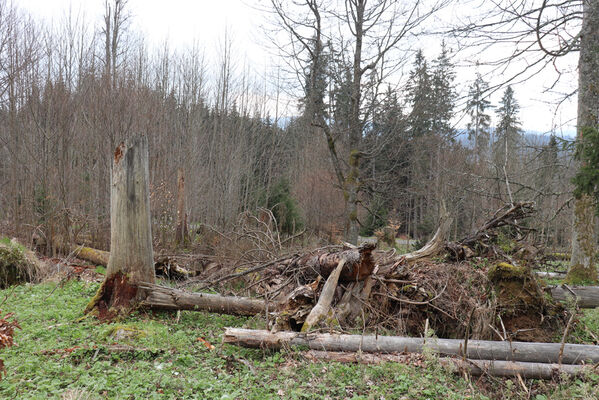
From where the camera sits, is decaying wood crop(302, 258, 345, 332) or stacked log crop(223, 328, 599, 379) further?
decaying wood crop(302, 258, 345, 332)

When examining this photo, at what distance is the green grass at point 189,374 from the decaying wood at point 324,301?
2.07 ft

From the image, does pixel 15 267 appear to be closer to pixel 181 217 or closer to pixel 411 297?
pixel 181 217

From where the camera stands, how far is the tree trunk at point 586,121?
8656 millimetres

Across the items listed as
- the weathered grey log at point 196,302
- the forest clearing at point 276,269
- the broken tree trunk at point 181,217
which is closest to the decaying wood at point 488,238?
the forest clearing at point 276,269

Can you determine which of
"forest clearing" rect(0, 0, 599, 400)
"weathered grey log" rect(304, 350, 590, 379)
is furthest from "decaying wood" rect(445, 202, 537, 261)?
"weathered grey log" rect(304, 350, 590, 379)

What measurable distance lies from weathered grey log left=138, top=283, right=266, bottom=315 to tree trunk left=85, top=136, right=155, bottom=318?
208 mm

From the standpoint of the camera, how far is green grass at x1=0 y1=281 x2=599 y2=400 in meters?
3.55

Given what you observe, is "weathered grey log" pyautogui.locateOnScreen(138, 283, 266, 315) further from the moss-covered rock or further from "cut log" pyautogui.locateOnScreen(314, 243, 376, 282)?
the moss-covered rock

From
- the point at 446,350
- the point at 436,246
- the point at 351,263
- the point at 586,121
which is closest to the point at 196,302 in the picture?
the point at 351,263

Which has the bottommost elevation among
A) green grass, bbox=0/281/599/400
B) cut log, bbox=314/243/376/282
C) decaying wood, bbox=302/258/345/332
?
green grass, bbox=0/281/599/400

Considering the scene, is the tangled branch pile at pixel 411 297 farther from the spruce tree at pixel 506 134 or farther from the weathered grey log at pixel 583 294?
the spruce tree at pixel 506 134

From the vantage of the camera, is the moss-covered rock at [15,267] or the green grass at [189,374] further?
the moss-covered rock at [15,267]

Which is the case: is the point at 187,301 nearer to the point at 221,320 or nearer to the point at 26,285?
the point at 221,320

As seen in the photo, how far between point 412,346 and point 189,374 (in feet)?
8.28
